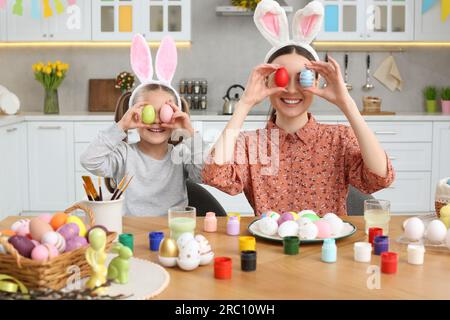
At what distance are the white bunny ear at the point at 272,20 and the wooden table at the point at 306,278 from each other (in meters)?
0.81

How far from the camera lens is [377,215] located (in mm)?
1652

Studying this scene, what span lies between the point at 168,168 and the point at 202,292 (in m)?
1.15

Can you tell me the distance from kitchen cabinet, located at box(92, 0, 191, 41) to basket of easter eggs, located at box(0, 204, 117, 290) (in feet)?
11.7

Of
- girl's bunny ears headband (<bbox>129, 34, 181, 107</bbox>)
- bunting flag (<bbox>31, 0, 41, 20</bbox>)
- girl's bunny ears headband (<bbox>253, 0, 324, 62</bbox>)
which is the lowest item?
girl's bunny ears headband (<bbox>129, 34, 181, 107</bbox>)

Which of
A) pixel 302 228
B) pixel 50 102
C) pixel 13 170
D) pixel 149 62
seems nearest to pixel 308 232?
pixel 302 228

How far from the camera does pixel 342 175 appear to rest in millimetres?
2135

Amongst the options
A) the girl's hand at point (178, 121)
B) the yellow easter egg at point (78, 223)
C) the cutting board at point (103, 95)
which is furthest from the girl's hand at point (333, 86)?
the cutting board at point (103, 95)

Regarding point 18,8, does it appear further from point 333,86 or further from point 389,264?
point 389,264

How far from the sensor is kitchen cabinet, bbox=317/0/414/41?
465 centimetres

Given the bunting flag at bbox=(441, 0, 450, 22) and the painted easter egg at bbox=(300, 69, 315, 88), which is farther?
the bunting flag at bbox=(441, 0, 450, 22)

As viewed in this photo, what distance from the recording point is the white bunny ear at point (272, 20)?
2.04 m

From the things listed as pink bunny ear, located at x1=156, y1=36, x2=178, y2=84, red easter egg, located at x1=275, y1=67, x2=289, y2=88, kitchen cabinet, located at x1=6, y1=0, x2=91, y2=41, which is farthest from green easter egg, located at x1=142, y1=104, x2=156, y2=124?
kitchen cabinet, located at x1=6, y1=0, x2=91, y2=41

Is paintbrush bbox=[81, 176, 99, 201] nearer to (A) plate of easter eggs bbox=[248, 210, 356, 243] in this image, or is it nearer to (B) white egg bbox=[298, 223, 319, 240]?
(A) plate of easter eggs bbox=[248, 210, 356, 243]

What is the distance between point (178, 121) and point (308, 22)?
55 centimetres
